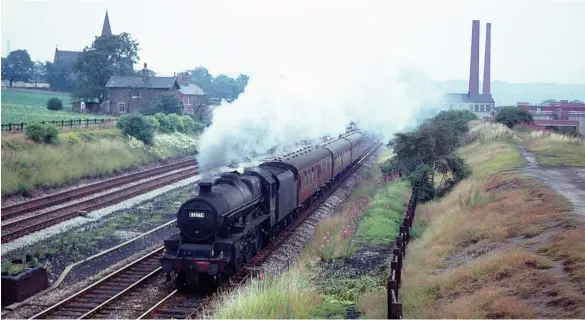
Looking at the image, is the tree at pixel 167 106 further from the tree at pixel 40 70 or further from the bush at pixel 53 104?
the tree at pixel 40 70

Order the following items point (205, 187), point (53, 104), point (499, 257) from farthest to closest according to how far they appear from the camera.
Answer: point (53, 104) < point (205, 187) < point (499, 257)

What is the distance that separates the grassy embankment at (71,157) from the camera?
94.9 feet

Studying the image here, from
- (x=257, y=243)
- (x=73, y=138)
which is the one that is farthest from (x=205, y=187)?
(x=73, y=138)

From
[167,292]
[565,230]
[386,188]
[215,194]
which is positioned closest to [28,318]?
[167,292]

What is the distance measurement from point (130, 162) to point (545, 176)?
26.5 m

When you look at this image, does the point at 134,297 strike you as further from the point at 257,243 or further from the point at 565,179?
the point at 565,179

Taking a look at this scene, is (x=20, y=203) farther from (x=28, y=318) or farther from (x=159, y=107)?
(x=159, y=107)

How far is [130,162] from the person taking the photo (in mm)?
39406

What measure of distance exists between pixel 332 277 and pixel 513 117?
140 feet

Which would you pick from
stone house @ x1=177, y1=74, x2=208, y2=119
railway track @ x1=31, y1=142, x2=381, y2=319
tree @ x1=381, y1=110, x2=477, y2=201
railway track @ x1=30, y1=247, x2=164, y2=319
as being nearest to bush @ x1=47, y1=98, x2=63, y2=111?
stone house @ x1=177, y1=74, x2=208, y2=119

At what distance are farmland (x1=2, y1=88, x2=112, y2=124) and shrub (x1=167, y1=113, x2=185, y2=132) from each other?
879 centimetres

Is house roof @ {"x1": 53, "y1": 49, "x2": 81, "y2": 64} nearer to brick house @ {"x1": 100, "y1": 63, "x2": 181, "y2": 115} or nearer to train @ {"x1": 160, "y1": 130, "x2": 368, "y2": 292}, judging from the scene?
brick house @ {"x1": 100, "y1": 63, "x2": 181, "y2": 115}

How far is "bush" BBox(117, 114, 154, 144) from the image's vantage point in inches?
1735

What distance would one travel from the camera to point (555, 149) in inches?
1329
